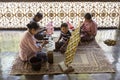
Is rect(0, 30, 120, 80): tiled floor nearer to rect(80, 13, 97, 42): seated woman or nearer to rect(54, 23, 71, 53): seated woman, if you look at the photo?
rect(80, 13, 97, 42): seated woman

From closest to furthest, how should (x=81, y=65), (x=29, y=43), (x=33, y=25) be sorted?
(x=33, y=25) → (x=29, y=43) → (x=81, y=65)

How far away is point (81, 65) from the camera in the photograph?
17.1 feet

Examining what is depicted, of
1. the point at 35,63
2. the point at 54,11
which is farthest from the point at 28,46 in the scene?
the point at 54,11

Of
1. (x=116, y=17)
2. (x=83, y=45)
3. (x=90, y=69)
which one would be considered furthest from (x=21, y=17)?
(x=90, y=69)

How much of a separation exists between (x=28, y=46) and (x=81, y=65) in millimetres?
1160

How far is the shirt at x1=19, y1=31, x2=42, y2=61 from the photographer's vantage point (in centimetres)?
501

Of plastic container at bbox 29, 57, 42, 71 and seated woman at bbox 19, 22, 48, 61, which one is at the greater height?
seated woman at bbox 19, 22, 48, 61

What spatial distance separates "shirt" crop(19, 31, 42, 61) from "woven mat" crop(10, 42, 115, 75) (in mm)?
238

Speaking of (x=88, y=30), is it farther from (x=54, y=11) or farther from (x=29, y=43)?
(x=29, y=43)

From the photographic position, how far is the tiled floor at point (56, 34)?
4750mm

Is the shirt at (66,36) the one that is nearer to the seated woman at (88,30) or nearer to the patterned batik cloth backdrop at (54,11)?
the seated woman at (88,30)

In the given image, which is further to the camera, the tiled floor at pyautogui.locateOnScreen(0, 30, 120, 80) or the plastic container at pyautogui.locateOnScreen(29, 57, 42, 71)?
the plastic container at pyautogui.locateOnScreen(29, 57, 42, 71)

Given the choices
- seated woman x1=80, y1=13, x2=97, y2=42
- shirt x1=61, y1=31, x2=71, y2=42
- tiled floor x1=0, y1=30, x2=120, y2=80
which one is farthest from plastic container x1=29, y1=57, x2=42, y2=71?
seated woman x1=80, y1=13, x2=97, y2=42

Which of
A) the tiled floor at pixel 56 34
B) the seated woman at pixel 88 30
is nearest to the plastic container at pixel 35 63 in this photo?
the tiled floor at pixel 56 34
